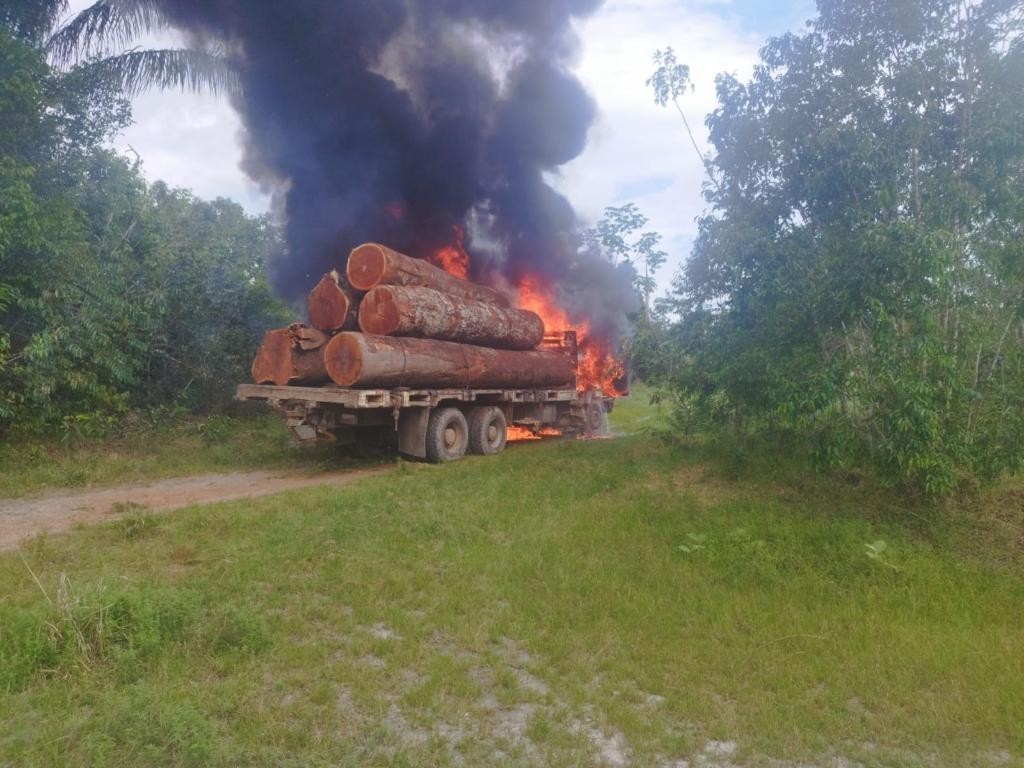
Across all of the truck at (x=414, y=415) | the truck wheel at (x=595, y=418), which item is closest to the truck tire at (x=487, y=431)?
the truck at (x=414, y=415)

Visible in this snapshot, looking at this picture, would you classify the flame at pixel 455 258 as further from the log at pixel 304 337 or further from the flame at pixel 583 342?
the log at pixel 304 337

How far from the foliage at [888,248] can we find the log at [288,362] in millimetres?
6241

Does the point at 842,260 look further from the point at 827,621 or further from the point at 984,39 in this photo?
the point at 827,621

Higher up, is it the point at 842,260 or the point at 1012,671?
the point at 842,260

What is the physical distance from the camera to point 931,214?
24.3 ft

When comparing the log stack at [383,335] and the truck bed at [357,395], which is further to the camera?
the log stack at [383,335]

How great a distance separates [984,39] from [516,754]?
8.43m

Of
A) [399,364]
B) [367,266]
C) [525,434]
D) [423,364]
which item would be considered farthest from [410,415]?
[525,434]

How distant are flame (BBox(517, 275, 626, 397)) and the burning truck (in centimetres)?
313

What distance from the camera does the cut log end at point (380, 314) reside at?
11.5 metres

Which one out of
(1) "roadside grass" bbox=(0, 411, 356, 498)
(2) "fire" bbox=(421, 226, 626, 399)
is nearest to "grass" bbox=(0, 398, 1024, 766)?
(1) "roadside grass" bbox=(0, 411, 356, 498)

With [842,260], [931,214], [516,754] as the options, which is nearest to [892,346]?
[842,260]

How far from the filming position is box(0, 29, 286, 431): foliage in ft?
35.3

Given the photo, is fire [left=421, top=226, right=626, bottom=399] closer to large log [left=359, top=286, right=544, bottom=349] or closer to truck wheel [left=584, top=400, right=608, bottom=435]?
truck wheel [left=584, top=400, right=608, bottom=435]
